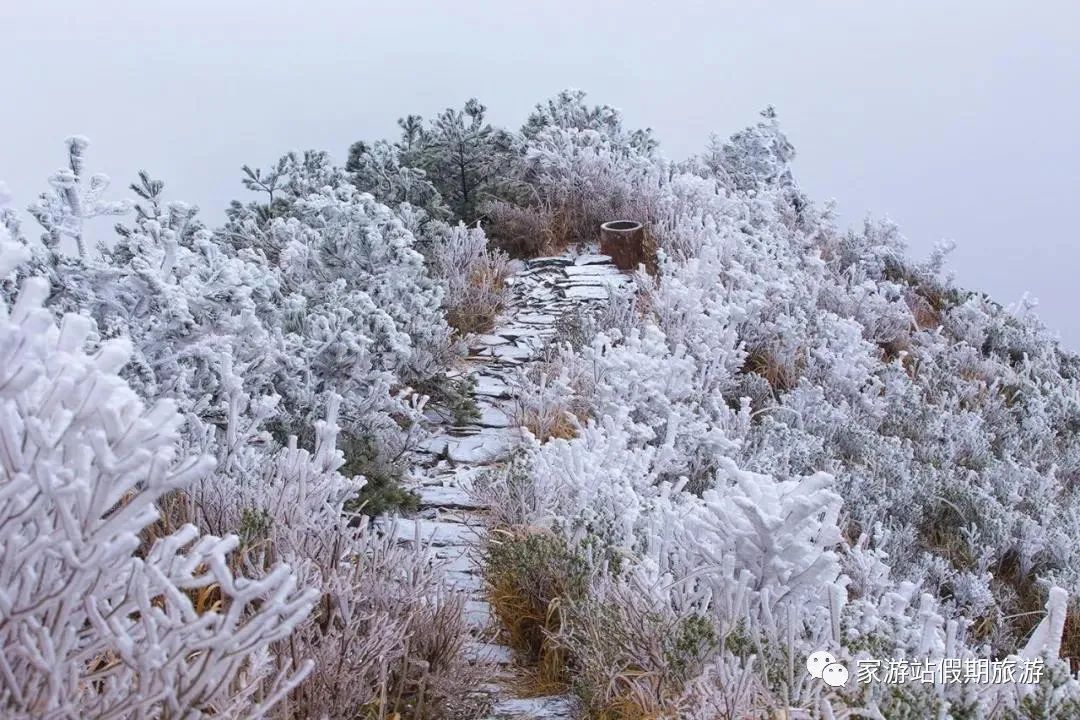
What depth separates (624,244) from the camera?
832 cm

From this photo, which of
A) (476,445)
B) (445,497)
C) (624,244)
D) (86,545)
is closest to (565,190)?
(624,244)

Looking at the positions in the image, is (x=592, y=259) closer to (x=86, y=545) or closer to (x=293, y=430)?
(x=293, y=430)

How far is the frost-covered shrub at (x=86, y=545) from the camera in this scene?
4.85 ft

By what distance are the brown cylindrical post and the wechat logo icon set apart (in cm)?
600

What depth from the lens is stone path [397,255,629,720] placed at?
10.9 ft

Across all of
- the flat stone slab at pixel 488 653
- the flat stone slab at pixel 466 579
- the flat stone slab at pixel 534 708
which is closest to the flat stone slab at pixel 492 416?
the flat stone slab at pixel 466 579

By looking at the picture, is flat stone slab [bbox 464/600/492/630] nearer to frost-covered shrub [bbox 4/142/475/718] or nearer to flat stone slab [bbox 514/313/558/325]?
frost-covered shrub [bbox 4/142/475/718]

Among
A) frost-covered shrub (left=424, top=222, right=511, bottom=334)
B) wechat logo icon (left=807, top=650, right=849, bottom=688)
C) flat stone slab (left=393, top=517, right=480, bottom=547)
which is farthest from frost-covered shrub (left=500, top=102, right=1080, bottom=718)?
frost-covered shrub (left=424, top=222, right=511, bottom=334)

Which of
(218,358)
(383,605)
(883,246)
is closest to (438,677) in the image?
(383,605)

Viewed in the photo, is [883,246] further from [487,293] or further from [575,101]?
[487,293]

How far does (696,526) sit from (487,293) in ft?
13.7

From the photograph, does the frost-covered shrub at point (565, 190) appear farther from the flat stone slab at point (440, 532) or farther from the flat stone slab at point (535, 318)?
the flat stone slab at point (440, 532)

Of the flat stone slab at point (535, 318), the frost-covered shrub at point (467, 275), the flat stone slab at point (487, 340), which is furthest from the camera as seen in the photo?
the flat stone slab at point (535, 318)

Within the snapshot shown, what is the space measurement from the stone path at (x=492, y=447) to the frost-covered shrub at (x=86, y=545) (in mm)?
1611
